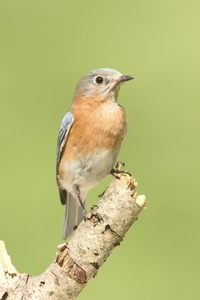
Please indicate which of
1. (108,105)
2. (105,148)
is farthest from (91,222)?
(108,105)

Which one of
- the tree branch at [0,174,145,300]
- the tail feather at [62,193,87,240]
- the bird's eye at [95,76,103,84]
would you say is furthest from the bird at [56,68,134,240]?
the tree branch at [0,174,145,300]

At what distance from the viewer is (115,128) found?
2.49 meters

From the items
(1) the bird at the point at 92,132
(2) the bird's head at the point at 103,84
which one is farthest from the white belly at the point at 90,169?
(2) the bird's head at the point at 103,84

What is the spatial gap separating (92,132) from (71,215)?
2.68 feet

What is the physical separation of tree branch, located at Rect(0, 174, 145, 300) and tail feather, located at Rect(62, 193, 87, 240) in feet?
3.90

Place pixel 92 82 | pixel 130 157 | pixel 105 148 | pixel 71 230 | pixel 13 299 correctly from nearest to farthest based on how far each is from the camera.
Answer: pixel 13 299
pixel 105 148
pixel 92 82
pixel 71 230
pixel 130 157

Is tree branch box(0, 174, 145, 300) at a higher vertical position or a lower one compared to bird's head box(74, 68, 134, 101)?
lower

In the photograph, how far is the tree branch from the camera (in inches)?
70.7

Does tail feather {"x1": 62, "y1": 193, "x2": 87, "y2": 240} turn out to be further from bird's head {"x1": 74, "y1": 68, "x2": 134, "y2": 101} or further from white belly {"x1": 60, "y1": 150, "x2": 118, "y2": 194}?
bird's head {"x1": 74, "y1": 68, "x2": 134, "y2": 101}

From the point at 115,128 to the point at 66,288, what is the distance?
97cm

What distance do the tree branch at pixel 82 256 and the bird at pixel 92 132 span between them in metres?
0.55

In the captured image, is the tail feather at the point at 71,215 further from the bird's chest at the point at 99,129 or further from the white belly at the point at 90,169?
the bird's chest at the point at 99,129

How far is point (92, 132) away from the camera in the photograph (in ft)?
8.18

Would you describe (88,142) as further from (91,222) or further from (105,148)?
(91,222)
